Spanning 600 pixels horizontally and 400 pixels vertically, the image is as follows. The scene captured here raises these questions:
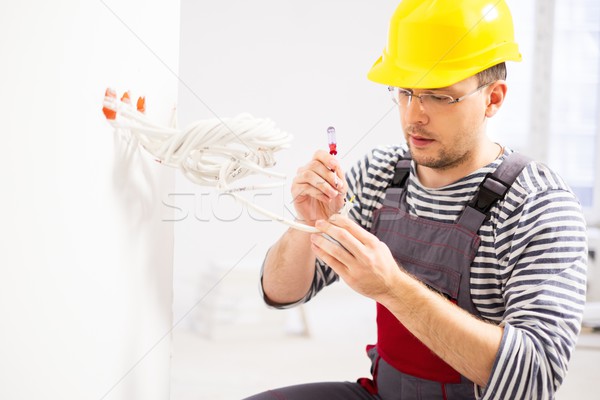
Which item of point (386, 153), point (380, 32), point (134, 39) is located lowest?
point (386, 153)

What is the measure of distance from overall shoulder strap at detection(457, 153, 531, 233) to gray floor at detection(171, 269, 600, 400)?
1183 millimetres

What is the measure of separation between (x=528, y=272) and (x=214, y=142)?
1.84ft

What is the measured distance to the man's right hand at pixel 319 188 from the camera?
1141mm

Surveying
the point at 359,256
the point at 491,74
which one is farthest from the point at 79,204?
the point at 491,74

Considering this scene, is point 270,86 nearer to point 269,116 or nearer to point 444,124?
point 269,116

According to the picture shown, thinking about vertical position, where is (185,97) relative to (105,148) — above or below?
above

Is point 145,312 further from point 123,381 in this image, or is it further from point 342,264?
point 342,264

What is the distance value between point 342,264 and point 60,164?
0.46m

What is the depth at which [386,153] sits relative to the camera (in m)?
1.43

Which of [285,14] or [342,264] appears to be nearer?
[342,264]

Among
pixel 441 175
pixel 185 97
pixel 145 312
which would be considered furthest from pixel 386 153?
pixel 185 97

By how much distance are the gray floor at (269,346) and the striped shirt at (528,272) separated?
45.8 inches

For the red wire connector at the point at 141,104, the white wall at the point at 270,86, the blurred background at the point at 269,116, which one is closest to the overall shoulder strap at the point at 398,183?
the red wire connector at the point at 141,104

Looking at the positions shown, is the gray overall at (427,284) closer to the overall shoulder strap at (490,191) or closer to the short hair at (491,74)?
the overall shoulder strap at (490,191)
